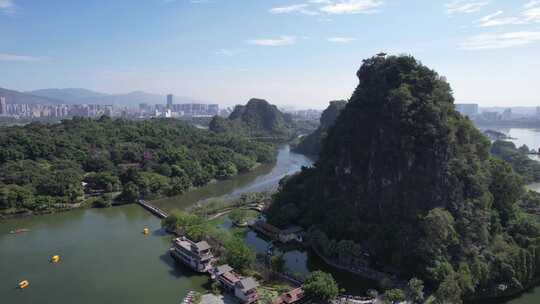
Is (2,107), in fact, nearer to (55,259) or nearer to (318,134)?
(318,134)

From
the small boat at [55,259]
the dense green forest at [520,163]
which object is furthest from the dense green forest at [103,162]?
the dense green forest at [520,163]

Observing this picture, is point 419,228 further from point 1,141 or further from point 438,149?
point 1,141

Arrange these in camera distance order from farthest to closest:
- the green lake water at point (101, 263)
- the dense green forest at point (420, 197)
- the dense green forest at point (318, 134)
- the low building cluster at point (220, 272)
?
the dense green forest at point (318, 134) → the dense green forest at point (420, 197) → the green lake water at point (101, 263) → the low building cluster at point (220, 272)

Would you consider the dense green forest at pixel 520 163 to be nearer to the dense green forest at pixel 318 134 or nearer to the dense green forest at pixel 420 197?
the dense green forest at pixel 420 197

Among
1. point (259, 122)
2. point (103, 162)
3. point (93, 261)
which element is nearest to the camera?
point (93, 261)

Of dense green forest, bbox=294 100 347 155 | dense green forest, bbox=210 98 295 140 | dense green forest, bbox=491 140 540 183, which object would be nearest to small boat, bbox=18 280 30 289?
dense green forest, bbox=491 140 540 183

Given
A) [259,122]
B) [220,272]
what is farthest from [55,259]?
[259,122]

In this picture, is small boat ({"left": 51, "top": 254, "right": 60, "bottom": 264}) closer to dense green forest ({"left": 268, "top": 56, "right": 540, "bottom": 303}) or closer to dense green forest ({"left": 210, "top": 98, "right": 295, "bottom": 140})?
dense green forest ({"left": 268, "top": 56, "right": 540, "bottom": 303})
